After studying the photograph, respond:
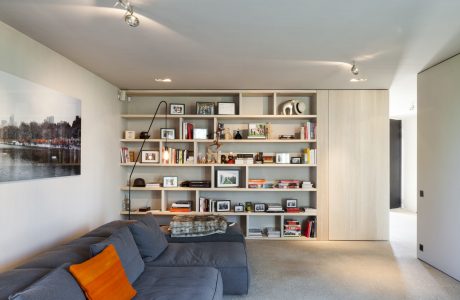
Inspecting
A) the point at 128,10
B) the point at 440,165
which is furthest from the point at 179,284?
the point at 440,165

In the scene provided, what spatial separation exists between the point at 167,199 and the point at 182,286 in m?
3.05

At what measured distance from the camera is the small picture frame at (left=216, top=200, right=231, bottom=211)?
16.3ft

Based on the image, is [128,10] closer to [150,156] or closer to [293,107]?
[150,156]

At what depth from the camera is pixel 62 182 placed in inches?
127

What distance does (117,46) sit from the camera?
9.84 ft

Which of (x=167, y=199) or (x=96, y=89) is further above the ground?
(x=96, y=89)

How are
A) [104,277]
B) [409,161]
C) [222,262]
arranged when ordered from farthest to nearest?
[409,161] → [222,262] → [104,277]

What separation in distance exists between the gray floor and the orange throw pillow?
4.15 ft

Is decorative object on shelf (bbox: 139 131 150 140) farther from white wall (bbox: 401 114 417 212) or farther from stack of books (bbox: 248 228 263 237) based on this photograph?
white wall (bbox: 401 114 417 212)

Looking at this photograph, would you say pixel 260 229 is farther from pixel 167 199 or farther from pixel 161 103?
pixel 161 103

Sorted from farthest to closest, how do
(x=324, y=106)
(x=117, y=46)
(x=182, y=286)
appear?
(x=324, y=106) → (x=117, y=46) → (x=182, y=286)

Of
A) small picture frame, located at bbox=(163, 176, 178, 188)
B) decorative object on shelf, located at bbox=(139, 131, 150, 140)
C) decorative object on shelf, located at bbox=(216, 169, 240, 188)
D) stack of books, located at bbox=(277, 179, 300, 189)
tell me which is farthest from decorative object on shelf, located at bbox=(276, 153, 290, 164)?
decorative object on shelf, located at bbox=(139, 131, 150, 140)

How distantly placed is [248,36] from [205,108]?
235cm

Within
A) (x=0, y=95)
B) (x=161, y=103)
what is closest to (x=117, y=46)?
(x=0, y=95)
